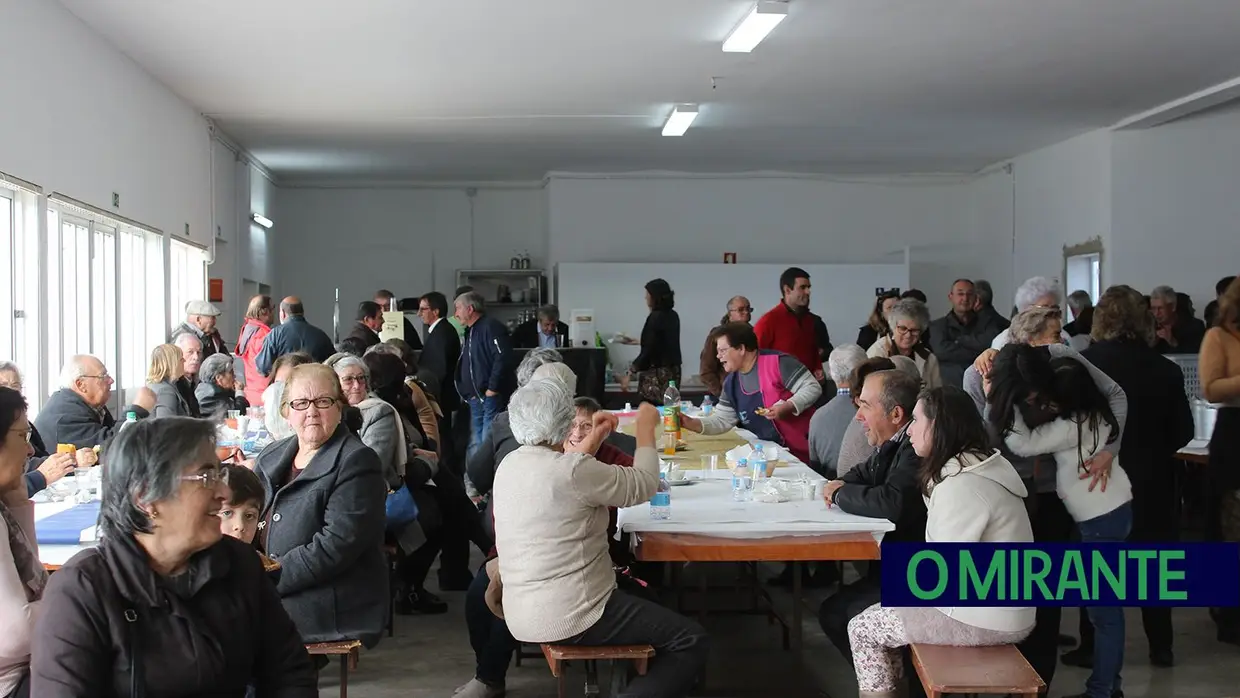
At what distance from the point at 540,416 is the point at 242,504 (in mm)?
873

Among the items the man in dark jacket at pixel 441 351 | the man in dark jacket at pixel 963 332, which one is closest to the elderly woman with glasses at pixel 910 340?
the man in dark jacket at pixel 963 332

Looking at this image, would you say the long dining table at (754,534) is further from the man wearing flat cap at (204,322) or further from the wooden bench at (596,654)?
the man wearing flat cap at (204,322)

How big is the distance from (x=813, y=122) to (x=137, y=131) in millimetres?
5413

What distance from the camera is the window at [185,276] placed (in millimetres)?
9117

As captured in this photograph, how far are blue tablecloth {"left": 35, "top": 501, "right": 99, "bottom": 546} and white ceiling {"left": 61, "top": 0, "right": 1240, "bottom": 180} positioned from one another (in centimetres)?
320

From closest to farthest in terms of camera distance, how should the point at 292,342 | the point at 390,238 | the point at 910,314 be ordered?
the point at 910,314 → the point at 292,342 → the point at 390,238

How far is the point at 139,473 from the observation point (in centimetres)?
200

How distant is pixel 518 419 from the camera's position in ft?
11.0

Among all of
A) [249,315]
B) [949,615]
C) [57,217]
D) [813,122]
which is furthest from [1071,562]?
[813,122]

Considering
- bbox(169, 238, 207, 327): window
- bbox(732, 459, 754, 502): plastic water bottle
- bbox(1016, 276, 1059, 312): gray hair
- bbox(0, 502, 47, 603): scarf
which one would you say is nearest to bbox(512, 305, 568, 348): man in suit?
bbox(169, 238, 207, 327): window

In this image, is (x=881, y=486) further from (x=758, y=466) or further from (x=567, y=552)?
(x=567, y=552)

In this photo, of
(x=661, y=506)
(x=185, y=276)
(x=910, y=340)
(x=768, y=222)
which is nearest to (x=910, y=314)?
(x=910, y=340)

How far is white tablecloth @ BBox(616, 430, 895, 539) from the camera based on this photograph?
3.73 meters

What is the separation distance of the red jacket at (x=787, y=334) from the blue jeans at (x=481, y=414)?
6.80 feet
